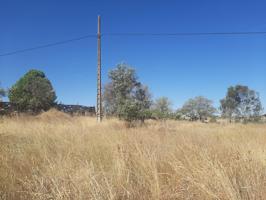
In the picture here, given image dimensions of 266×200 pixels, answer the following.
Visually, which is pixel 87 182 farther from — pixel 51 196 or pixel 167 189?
pixel 167 189

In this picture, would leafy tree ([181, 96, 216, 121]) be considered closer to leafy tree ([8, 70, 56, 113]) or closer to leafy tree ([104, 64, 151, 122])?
leafy tree ([104, 64, 151, 122])

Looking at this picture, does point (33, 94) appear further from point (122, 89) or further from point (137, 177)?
point (137, 177)

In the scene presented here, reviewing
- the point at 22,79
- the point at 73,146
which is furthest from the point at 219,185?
the point at 22,79

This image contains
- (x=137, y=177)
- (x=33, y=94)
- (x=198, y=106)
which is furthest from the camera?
(x=198, y=106)

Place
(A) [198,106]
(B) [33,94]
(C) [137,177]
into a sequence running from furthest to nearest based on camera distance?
1. (A) [198,106]
2. (B) [33,94]
3. (C) [137,177]

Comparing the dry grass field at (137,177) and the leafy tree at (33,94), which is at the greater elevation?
the leafy tree at (33,94)

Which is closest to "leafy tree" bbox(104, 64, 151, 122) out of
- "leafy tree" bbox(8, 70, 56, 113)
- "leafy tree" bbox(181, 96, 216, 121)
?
"leafy tree" bbox(8, 70, 56, 113)

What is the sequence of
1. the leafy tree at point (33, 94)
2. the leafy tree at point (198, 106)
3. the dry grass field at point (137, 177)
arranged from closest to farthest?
the dry grass field at point (137, 177), the leafy tree at point (33, 94), the leafy tree at point (198, 106)

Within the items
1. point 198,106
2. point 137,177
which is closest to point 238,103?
point 198,106

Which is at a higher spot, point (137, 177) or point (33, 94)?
point (33, 94)

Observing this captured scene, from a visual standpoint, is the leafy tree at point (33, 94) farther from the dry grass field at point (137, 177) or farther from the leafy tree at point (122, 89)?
the dry grass field at point (137, 177)

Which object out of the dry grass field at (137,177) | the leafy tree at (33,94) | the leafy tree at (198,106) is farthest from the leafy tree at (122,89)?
the dry grass field at (137,177)

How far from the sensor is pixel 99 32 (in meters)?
21.1

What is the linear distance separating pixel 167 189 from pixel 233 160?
116 cm
